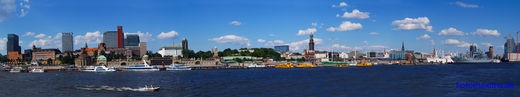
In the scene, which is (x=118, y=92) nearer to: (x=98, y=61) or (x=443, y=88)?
(x=443, y=88)

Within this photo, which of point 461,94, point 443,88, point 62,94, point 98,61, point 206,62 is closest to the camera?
point 461,94

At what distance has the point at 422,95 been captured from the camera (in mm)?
45250

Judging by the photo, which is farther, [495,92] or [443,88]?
[443,88]

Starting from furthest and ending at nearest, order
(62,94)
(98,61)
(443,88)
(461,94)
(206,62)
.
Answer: (206,62) < (98,61) < (443,88) < (62,94) < (461,94)

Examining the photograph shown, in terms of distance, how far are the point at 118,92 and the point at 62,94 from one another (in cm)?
574

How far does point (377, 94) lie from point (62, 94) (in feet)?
106

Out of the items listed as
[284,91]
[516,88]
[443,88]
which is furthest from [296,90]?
[516,88]

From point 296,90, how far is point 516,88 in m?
23.5

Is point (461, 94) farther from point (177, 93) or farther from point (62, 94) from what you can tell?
point (62, 94)

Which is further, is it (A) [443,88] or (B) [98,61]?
(B) [98,61]

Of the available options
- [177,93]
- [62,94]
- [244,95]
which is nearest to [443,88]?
[244,95]

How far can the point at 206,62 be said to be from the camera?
19650 centimetres

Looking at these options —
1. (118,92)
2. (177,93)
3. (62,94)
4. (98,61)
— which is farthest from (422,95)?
(98,61)

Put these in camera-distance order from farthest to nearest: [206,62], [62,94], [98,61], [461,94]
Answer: [206,62] → [98,61] → [62,94] → [461,94]
